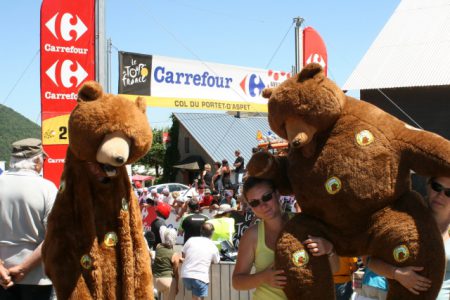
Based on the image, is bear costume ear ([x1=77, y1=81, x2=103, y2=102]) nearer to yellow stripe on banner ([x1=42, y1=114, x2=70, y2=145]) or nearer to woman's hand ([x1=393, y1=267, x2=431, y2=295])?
woman's hand ([x1=393, y1=267, x2=431, y2=295])

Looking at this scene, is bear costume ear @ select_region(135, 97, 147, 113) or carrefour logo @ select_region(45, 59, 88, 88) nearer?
bear costume ear @ select_region(135, 97, 147, 113)

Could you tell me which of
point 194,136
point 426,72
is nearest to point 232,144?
point 194,136

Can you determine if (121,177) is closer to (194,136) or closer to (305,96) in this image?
(305,96)

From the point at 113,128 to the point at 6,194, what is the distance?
102 cm

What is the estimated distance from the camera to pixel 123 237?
160 inches

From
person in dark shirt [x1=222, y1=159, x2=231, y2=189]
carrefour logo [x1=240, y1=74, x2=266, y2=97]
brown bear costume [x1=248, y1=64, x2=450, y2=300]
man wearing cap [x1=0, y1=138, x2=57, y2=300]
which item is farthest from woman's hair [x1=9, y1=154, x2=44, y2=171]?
person in dark shirt [x1=222, y1=159, x2=231, y2=189]

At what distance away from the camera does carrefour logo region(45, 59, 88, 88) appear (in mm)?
8148

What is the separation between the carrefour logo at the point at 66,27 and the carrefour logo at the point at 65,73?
1.11ft

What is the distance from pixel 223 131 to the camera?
120 ft

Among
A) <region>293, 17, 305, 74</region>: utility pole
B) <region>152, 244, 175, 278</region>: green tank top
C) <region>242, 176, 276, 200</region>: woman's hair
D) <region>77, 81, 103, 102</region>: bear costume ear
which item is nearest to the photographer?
<region>242, 176, 276, 200</region>: woman's hair

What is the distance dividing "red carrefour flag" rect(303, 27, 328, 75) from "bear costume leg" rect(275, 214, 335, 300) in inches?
420

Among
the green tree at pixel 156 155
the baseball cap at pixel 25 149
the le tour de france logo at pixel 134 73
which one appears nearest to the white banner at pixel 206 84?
the le tour de france logo at pixel 134 73

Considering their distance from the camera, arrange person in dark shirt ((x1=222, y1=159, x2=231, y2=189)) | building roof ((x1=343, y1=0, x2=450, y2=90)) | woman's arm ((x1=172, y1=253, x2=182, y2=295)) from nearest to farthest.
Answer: woman's arm ((x1=172, y1=253, x2=182, y2=295))
person in dark shirt ((x1=222, y1=159, x2=231, y2=189))
building roof ((x1=343, y1=0, x2=450, y2=90))

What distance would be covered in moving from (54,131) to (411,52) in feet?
39.7
